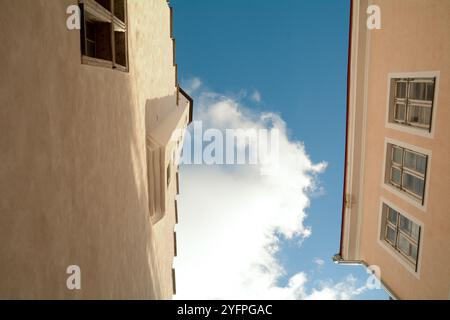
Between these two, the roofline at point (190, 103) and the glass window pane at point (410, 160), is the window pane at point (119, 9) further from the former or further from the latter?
the roofline at point (190, 103)

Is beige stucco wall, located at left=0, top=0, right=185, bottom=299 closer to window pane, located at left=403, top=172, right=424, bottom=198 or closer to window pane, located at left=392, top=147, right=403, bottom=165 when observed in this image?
window pane, located at left=403, top=172, right=424, bottom=198

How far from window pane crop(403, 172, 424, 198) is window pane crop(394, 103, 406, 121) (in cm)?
170

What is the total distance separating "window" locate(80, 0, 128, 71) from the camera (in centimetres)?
593

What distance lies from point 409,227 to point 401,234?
2.02 ft

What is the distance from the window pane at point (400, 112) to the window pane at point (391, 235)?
3.69 m

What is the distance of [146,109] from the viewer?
1049 centimetres

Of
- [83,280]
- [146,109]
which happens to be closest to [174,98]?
[146,109]

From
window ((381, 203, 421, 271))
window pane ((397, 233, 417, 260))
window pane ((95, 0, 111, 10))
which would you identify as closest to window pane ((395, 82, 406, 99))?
window ((381, 203, 421, 271))

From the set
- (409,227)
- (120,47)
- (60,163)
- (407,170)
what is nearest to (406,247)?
(409,227)

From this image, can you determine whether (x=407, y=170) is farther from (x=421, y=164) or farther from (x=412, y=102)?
(x=412, y=102)

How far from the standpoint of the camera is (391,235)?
37.9ft

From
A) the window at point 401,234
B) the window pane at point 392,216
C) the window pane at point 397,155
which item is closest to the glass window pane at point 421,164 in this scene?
the window pane at point 397,155
